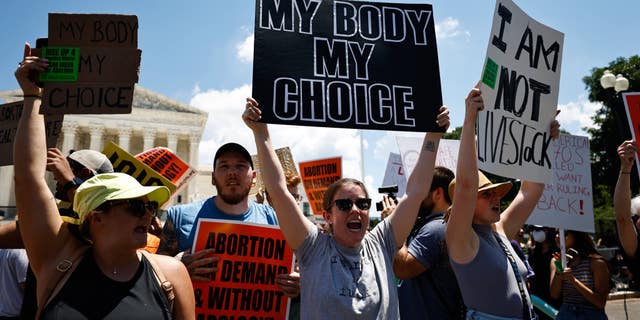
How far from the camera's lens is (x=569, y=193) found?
5.01m

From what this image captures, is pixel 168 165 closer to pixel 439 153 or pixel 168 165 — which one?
pixel 168 165

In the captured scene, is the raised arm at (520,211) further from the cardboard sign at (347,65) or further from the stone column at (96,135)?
the stone column at (96,135)

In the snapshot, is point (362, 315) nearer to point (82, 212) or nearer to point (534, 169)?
point (82, 212)

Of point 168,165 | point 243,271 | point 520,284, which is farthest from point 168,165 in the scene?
point 520,284

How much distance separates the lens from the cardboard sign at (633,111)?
387cm

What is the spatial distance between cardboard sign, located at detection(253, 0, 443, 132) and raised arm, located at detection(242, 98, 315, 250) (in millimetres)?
114

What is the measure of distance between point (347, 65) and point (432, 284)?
5.02ft

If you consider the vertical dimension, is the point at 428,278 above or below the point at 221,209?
below

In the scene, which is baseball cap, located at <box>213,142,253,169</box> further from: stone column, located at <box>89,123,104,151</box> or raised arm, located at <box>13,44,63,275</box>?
stone column, located at <box>89,123,104,151</box>

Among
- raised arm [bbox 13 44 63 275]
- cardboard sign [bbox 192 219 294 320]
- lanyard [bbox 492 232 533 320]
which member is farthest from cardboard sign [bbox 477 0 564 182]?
raised arm [bbox 13 44 63 275]

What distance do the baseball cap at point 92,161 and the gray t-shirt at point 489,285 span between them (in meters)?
2.39

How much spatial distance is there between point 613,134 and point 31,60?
122 feet

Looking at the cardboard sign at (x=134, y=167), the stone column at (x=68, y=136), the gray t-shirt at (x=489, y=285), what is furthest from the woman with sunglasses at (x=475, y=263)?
the stone column at (x=68, y=136)

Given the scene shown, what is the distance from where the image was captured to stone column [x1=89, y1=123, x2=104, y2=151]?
52.1 metres
